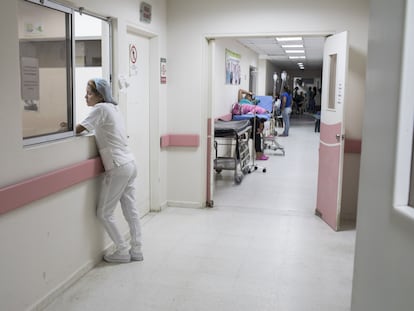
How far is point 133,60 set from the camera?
4.71 meters

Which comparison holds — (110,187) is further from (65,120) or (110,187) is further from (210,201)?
(210,201)

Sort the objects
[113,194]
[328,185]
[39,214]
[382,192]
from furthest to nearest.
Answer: [328,185]
[113,194]
[39,214]
[382,192]

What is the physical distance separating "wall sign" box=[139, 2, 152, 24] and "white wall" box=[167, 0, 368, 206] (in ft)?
2.09

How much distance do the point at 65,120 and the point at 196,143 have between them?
224 cm

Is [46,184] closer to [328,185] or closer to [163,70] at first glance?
[163,70]

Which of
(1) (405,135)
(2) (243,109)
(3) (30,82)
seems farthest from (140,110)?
(2) (243,109)

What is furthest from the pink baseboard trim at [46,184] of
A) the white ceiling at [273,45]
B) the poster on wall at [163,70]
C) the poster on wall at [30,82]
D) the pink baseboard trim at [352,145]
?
the white ceiling at [273,45]

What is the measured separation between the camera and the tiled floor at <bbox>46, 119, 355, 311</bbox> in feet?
10.4

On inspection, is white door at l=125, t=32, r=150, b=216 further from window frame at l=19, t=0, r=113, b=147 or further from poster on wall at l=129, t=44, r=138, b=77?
window frame at l=19, t=0, r=113, b=147

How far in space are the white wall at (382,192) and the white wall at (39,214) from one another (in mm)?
1999

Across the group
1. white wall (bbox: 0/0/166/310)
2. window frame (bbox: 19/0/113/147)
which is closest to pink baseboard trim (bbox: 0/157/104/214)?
white wall (bbox: 0/0/166/310)

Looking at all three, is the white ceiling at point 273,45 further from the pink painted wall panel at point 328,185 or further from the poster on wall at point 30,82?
the poster on wall at point 30,82

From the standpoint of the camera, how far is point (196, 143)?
548cm

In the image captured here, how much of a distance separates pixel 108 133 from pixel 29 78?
0.84m
